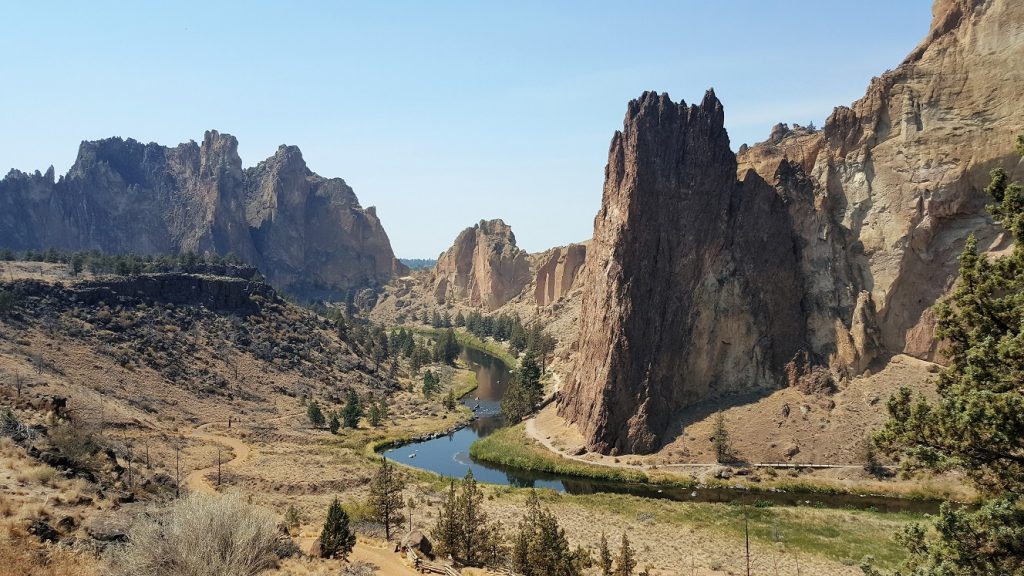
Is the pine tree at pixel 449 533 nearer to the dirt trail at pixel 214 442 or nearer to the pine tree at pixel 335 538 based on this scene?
the pine tree at pixel 335 538

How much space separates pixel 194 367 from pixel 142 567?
81189mm

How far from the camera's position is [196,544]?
1902 centimetres

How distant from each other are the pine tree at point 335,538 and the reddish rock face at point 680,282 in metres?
43.7

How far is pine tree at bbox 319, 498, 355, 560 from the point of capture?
2958 cm

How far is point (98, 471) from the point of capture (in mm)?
35594

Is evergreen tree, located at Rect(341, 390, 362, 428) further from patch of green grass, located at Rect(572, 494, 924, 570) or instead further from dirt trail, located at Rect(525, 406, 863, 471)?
patch of green grass, located at Rect(572, 494, 924, 570)

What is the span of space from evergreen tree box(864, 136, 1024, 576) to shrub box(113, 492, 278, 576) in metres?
19.3

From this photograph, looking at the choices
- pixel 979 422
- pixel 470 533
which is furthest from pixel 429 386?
pixel 979 422

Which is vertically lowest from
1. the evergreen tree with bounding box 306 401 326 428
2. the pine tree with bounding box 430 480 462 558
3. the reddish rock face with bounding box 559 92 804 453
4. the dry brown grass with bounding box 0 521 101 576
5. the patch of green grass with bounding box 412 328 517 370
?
the evergreen tree with bounding box 306 401 326 428

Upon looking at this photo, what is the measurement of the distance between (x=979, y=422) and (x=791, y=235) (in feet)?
230

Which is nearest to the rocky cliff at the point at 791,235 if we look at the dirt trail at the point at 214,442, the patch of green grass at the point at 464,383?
the patch of green grass at the point at 464,383

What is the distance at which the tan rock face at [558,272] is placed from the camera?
174 meters

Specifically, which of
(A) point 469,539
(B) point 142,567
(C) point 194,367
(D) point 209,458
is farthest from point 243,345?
(B) point 142,567

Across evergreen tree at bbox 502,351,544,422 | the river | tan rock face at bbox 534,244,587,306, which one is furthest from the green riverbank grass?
the river
